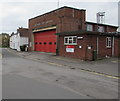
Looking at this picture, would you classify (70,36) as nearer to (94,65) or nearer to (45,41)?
(94,65)

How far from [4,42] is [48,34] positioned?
6026 cm

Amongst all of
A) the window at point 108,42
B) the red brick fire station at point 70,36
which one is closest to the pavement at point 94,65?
the red brick fire station at point 70,36

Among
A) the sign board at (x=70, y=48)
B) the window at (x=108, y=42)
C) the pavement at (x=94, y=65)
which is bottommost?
the pavement at (x=94, y=65)

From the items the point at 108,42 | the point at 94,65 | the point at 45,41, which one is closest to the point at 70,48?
the point at 108,42

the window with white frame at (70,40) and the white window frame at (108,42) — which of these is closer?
the window with white frame at (70,40)

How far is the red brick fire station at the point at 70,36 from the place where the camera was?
16625 mm

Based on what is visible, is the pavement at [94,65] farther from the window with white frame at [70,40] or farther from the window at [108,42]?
the window at [108,42]

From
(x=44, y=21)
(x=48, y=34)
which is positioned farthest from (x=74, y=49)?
(x=44, y=21)

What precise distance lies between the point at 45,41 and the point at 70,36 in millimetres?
9237

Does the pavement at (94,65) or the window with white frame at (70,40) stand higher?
the window with white frame at (70,40)

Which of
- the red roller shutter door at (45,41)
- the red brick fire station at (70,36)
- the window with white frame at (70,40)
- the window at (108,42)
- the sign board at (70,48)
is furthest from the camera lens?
the red roller shutter door at (45,41)

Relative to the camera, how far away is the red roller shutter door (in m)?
24.5

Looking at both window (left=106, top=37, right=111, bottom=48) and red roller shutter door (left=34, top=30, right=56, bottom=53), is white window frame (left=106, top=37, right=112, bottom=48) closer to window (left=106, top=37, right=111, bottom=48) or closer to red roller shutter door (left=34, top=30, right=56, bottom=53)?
window (left=106, top=37, right=111, bottom=48)

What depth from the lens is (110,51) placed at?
749 inches
